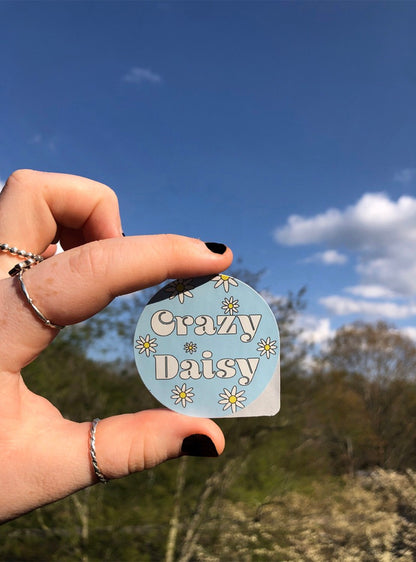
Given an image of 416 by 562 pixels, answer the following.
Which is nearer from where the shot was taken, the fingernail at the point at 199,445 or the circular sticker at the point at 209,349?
the fingernail at the point at 199,445

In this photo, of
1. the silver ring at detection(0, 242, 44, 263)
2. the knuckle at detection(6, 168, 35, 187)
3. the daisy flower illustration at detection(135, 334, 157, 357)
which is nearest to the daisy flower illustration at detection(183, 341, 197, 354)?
the daisy flower illustration at detection(135, 334, 157, 357)

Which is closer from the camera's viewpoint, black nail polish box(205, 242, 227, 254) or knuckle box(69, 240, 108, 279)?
knuckle box(69, 240, 108, 279)

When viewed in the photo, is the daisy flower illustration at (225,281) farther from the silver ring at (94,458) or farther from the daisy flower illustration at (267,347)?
the silver ring at (94,458)

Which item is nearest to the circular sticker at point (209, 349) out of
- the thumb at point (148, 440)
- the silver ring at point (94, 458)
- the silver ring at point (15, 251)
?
the thumb at point (148, 440)

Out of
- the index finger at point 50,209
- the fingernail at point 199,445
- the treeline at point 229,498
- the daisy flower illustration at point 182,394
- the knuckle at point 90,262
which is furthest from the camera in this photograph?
the treeline at point 229,498

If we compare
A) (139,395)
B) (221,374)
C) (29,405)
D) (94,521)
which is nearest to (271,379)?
(221,374)

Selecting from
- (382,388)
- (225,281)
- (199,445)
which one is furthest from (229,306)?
(382,388)

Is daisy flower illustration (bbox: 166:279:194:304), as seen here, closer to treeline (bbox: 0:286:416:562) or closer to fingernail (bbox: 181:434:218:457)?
fingernail (bbox: 181:434:218:457)
